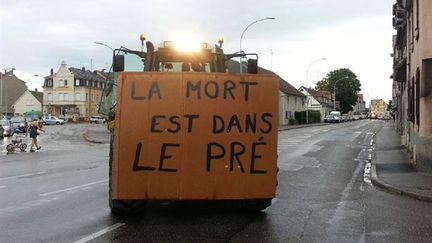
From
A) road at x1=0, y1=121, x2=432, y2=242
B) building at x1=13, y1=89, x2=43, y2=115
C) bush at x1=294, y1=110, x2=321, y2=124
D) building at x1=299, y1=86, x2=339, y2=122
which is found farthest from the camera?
building at x1=13, y1=89, x2=43, y2=115

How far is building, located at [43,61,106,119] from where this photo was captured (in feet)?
367

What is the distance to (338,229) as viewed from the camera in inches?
297

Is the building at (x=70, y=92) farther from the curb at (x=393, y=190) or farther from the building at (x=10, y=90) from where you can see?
the curb at (x=393, y=190)

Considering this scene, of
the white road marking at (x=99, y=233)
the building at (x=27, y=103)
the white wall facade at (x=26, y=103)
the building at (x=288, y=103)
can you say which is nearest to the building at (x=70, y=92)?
the building at (x=27, y=103)

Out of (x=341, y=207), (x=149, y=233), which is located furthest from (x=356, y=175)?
(x=149, y=233)

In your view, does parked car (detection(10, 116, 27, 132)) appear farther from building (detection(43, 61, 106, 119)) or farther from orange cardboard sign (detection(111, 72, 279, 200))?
building (detection(43, 61, 106, 119))

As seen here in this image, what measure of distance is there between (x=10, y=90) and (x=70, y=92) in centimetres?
2357

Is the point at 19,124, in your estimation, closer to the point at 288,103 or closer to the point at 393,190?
the point at 288,103

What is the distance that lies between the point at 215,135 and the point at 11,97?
128 meters

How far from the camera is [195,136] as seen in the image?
7.59 meters

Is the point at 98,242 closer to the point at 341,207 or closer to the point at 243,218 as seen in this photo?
the point at 243,218

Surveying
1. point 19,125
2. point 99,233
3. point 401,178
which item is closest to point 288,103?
point 19,125

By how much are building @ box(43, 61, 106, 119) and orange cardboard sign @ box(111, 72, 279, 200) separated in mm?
105545

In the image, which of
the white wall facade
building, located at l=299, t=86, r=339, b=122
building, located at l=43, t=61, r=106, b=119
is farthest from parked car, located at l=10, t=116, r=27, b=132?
the white wall facade
